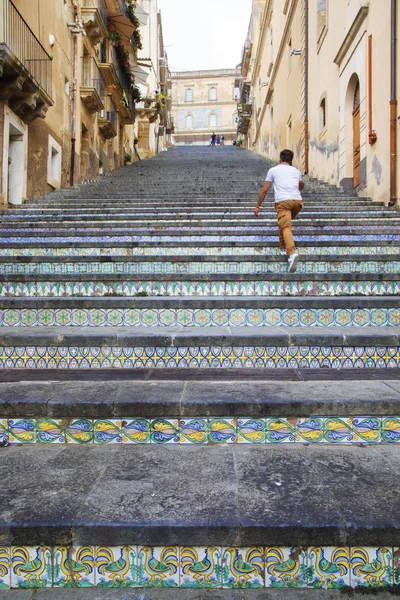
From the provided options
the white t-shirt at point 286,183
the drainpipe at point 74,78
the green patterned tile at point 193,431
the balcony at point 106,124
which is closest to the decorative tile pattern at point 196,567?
the green patterned tile at point 193,431

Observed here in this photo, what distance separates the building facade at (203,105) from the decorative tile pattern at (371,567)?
64987mm

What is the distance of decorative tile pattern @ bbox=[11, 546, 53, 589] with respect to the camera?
1790 mm

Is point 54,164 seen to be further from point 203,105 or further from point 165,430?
point 203,105

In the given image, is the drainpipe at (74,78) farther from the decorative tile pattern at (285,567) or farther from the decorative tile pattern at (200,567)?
the decorative tile pattern at (285,567)

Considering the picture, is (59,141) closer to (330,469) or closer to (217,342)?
(217,342)

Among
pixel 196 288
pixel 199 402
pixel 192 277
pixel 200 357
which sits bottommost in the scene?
pixel 199 402

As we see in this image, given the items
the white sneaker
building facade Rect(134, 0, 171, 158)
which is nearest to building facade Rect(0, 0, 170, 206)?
the white sneaker

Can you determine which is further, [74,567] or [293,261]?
[293,261]

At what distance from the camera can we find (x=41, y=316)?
4000 millimetres

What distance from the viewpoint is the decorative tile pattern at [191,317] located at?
13.0ft

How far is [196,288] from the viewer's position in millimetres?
4770

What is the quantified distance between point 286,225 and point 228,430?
3.45 m

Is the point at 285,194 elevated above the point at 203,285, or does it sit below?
above

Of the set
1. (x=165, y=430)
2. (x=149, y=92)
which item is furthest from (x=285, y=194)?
(x=149, y=92)
